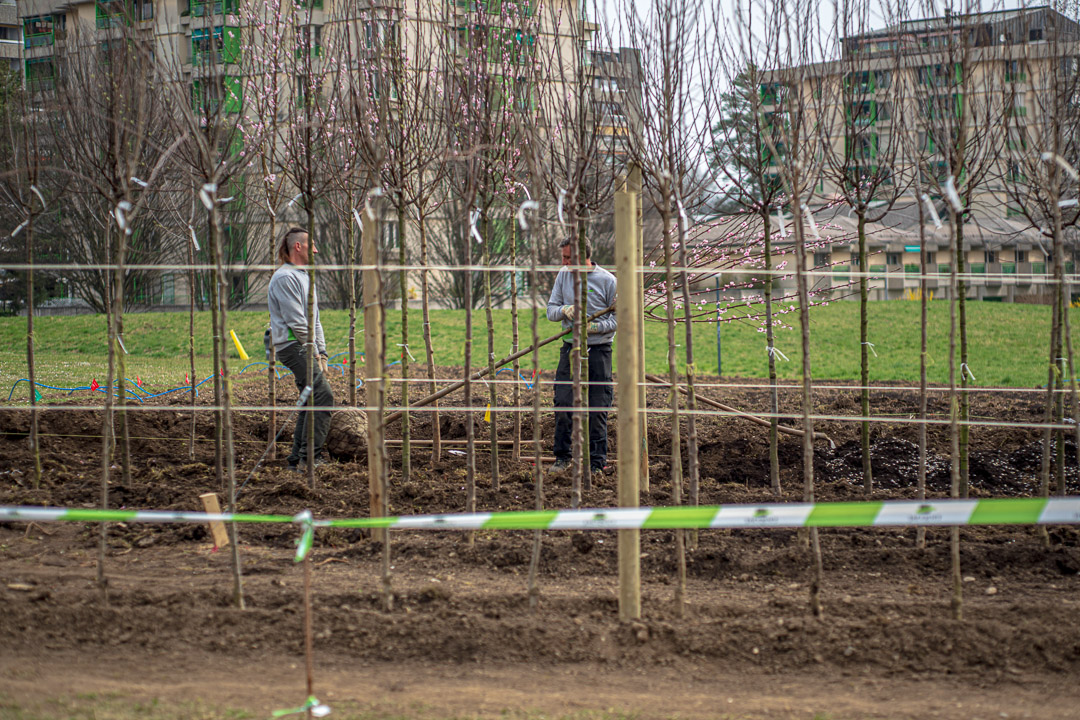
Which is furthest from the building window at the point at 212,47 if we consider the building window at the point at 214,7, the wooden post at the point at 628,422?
the wooden post at the point at 628,422

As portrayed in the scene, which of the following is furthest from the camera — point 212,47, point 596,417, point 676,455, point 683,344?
point 683,344

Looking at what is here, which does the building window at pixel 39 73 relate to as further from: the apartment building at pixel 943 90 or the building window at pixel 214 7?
the apartment building at pixel 943 90

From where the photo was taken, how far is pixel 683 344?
57.5ft

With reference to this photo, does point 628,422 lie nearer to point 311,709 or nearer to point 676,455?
point 676,455

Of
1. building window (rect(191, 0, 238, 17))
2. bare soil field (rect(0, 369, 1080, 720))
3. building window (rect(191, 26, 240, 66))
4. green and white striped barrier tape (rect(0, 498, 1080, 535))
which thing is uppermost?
building window (rect(191, 0, 238, 17))

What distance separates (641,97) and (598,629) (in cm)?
301

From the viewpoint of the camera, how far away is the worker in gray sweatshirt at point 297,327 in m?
6.65

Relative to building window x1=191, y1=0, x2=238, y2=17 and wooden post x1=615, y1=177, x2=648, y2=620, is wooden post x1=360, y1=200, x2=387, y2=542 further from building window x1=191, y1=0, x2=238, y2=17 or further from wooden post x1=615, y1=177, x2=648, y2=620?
building window x1=191, y1=0, x2=238, y2=17

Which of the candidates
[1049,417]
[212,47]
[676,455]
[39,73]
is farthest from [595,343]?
[39,73]

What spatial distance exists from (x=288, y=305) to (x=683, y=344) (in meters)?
11.9

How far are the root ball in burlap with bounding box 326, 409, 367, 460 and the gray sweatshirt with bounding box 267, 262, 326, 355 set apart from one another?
3.75 ft

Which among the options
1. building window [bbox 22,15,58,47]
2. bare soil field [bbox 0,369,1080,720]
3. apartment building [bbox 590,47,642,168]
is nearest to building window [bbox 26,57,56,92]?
building window [bbox 22,15,58,47]

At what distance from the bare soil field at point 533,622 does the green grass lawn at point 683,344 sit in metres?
7.33

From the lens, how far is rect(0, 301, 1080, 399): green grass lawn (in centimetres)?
1416
